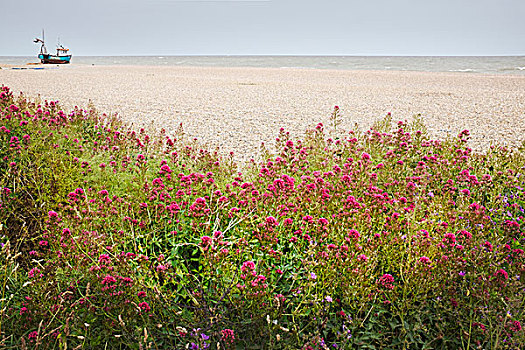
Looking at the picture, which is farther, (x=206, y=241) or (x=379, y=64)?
(x=379, y=64)

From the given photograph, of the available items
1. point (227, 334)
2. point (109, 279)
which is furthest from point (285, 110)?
point (227, 334)

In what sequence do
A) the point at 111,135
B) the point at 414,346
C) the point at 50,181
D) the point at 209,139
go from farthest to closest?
the point at 209,139
the point at 111,135
the point at 50,181
the point at 414,346

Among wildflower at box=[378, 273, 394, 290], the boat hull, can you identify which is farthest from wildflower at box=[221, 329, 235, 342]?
the boat hull

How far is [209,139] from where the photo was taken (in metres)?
8.42

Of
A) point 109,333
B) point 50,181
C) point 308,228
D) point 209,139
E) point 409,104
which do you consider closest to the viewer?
point 109,333

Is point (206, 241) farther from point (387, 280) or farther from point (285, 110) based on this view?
point (285, 110)

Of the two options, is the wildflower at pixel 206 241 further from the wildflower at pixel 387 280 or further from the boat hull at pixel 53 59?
the boat hull at pixel 53 59

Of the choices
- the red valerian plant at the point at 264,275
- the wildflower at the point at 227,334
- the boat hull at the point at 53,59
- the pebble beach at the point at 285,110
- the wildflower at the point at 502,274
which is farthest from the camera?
the boat hull at the point at 53,59

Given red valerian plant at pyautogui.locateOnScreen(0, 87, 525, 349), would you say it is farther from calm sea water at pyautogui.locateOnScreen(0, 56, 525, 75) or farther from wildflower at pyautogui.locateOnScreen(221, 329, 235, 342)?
calm sea water at pyautogui.locateOnScreen(0, 56, 525, 75)

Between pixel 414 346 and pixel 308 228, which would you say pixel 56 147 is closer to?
pixel 308 228

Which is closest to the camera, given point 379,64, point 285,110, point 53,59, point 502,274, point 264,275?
point 502,274

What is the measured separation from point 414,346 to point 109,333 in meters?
1.85

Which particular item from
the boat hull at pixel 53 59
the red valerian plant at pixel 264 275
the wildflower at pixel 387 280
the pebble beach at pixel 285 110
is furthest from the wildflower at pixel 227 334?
the boat hull at pixel 53 59

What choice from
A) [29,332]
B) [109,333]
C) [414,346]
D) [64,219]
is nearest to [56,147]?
[64,219]
